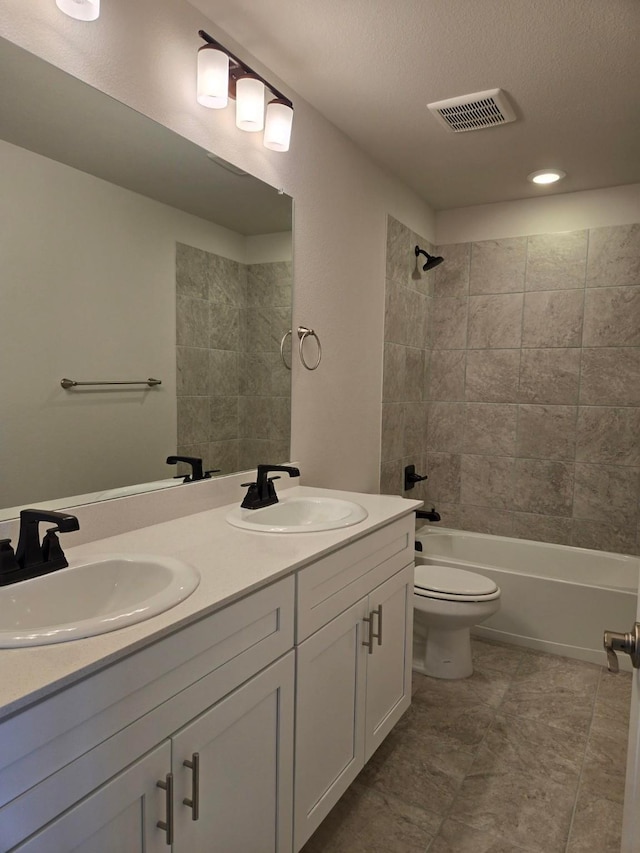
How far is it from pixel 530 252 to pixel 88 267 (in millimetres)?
2727

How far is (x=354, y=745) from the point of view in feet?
5.58

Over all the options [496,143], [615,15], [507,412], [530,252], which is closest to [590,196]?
A: [530,252]

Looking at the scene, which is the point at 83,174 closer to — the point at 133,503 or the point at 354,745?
the point at 133,503

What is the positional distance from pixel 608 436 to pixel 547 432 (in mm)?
323

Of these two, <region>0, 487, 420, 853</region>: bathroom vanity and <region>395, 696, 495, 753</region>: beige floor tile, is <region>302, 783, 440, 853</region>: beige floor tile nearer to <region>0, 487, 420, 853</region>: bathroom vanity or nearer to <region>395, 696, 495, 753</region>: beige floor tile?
<region>0, 487, 420, 853</region>: bathroom vanity

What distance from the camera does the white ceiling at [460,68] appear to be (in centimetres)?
172

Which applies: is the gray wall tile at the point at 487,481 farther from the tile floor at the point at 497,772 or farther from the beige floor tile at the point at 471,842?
the beige floor tile at the point at 471,842

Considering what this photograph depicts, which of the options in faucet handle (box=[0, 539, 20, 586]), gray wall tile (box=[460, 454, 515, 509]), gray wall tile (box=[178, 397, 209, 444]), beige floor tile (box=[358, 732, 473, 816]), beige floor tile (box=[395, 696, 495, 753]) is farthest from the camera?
gray wall tile (box=[460, 454, 515, 509])

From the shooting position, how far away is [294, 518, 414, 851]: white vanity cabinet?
4.69 ft

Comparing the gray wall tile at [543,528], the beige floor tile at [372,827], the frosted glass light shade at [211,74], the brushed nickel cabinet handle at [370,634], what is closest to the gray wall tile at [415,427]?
the gray wall tile at [543,528]

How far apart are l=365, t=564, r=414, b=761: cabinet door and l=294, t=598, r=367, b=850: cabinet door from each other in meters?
0.07

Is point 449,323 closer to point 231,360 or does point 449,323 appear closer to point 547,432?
point 547,432

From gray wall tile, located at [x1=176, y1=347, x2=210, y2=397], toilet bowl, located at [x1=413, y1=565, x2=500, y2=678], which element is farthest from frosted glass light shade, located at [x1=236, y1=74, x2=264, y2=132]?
toilet bowl, located at [x1=413, y1=565, x2=500, y2=678]

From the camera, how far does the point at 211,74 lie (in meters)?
1.65
